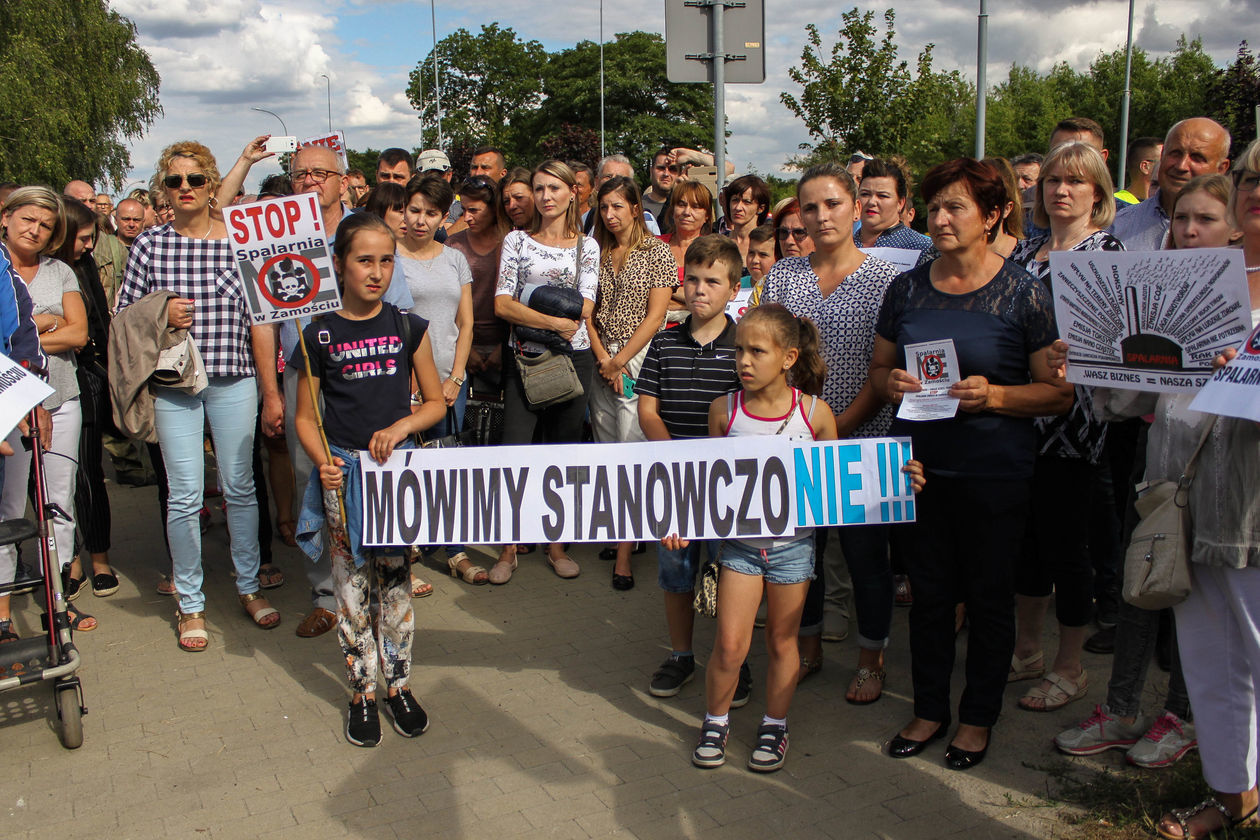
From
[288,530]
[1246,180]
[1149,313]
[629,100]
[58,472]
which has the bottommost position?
[288,530]

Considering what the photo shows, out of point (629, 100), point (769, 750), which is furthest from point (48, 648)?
point (629, 100)

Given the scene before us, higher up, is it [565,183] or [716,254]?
[565,183]

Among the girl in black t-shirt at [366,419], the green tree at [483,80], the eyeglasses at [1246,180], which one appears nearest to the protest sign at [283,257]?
the girl in black t-shirt at [366,419]

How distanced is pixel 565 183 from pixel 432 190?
0.80m

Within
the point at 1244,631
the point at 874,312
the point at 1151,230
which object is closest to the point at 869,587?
the point at 874,312

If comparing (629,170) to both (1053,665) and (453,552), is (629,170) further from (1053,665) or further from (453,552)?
(1053,665)

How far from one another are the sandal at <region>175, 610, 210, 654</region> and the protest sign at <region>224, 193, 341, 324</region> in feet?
6.59

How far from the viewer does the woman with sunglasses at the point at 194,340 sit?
5.21 m

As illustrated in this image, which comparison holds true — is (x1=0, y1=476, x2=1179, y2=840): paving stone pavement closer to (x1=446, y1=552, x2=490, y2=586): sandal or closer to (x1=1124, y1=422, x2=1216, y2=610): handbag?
(x1=446, y1=552, x2=490, y2=586): sandal

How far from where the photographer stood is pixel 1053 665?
448 centimetres

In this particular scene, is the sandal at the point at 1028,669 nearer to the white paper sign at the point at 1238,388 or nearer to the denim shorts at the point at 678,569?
the denim shorts at the point at 678,569

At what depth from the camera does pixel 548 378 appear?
599cm

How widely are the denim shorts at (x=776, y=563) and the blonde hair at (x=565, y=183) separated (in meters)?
2.94

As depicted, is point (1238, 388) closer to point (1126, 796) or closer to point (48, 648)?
point (1126, 796)
